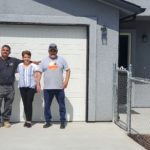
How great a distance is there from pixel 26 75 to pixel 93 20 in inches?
88.5

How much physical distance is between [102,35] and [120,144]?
11.8 ft

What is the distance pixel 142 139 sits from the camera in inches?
434

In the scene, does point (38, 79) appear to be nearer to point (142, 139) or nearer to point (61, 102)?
point (61, 102)

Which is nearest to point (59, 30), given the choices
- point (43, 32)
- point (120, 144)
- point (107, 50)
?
point (43, 32)

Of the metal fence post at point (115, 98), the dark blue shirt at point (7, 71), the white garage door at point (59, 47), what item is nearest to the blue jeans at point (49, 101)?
the white garage door at point (59, 47)

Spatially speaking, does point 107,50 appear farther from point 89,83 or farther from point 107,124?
point 107,124

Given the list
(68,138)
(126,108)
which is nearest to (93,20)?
(126,108)

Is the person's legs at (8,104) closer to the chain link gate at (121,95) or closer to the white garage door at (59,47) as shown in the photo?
the white garage door at (59,47)

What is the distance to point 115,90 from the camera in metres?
12.9

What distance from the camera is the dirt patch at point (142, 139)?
10.4m

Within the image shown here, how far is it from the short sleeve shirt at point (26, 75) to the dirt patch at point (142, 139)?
269cm

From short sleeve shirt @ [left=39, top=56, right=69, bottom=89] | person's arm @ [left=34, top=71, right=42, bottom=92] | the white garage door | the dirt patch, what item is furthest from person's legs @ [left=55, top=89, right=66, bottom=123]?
the dirt patch

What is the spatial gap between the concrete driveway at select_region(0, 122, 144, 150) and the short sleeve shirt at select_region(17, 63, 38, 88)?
1.02 metres

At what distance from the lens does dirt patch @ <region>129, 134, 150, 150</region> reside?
10.4m
